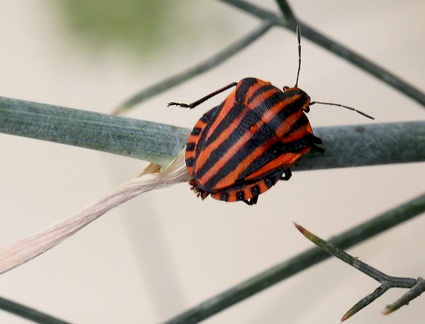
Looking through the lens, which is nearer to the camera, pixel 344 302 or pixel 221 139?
pixel 221 139

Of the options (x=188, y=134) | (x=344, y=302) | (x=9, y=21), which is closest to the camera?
(x=188, y=134)

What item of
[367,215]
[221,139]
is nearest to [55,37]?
[367,215]

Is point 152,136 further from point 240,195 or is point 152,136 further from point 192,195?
point 192,195

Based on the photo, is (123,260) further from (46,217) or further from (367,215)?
(367,215)

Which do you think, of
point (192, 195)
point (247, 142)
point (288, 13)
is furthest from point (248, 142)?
point (192, 195)

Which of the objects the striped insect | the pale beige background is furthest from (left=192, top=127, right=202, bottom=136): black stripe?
the pale beige background

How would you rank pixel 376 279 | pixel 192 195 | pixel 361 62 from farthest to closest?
pixel 192 195, pixel 361 62, pixel 376 279
